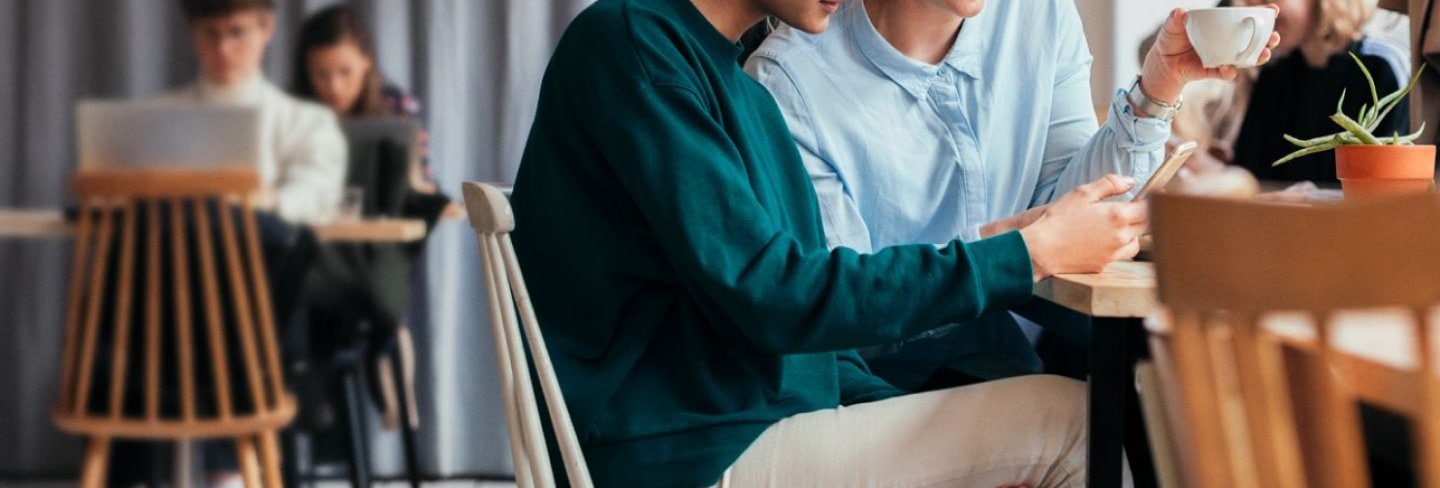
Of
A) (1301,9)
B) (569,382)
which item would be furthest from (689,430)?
(1301,9)

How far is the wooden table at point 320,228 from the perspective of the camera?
2.66 metres

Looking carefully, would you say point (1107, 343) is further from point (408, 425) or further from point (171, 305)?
point (408, 425)

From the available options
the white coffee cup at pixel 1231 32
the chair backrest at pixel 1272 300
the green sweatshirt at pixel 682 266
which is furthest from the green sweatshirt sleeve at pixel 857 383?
the chair backrest at pixel 1272 300

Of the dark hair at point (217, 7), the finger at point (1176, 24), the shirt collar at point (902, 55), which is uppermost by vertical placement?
the dark hair at point (217, 7)

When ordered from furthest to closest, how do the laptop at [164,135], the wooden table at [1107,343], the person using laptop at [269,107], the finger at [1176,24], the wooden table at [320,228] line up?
the person using laptop at [269,107] → the laptop at [164,135] → the wooden table at [320,228] → the finger at [1176,24] → the wooden table at [1107,343]

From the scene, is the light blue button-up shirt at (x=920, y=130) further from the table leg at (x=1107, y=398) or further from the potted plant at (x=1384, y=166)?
the table leg at (x=1107, y=398)

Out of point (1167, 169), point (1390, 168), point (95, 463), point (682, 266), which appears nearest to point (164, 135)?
point (95, 463)

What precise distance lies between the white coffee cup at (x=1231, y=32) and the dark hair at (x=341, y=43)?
2138mm

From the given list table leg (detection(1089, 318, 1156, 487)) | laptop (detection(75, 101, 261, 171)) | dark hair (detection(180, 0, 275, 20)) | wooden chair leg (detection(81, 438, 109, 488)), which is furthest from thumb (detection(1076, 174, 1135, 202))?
dark hair (detection(180, 0, 275, 20))

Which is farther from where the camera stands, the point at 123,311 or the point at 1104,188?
the point at 123,311

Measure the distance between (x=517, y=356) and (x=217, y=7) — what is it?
2.29 metres

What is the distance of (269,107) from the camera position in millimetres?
2992

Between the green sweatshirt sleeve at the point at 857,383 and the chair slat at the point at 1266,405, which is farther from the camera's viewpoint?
the green sweatshirt sleeve at the point at 857,383

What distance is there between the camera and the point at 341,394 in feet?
9.69
